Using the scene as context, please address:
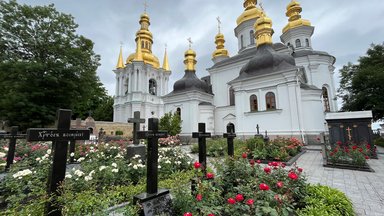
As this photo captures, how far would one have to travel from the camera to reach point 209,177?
306 cm

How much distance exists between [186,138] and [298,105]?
12.4 m

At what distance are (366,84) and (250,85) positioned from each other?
1089 cm

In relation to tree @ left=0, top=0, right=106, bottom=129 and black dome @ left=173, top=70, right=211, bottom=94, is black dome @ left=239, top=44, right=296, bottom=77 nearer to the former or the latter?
black dome @ left=173, top=70, right=211, bottom=94

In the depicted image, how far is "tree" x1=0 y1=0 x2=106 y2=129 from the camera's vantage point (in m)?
15.9

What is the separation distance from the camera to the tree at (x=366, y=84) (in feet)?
54.3

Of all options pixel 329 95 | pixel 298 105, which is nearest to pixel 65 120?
pixel 298 105

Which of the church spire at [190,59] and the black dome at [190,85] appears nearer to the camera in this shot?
the black dome at [190,85]

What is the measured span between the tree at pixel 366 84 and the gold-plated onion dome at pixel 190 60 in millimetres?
17562

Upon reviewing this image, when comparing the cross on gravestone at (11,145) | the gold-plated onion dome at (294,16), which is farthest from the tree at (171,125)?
the gold-plated onion dome at (294,16)

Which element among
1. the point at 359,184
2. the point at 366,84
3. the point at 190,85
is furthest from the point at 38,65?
the point at 366,84

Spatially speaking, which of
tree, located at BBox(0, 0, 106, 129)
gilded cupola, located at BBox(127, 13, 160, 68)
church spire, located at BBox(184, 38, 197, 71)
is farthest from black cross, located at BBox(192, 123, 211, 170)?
gilded cupola, located at BBox(127, 13, 160, 68)

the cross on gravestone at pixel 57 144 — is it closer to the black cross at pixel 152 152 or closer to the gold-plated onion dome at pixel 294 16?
the black cross at pixel 152 152

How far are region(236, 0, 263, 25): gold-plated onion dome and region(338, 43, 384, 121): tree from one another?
45.5 feet

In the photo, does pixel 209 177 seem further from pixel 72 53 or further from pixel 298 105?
pixel 72 53
